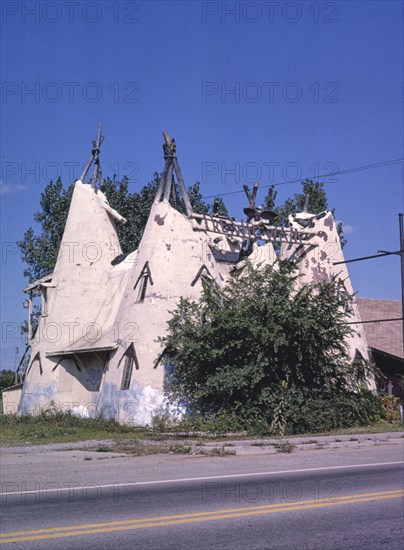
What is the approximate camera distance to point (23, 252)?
1818 inches

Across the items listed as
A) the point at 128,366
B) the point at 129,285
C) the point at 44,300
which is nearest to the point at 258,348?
the point at 128,366

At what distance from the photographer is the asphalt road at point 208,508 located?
734cm

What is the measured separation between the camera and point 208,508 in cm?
891

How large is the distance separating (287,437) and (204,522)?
40.5 ft

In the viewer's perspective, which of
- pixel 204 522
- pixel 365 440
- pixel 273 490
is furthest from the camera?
pixel 365 440

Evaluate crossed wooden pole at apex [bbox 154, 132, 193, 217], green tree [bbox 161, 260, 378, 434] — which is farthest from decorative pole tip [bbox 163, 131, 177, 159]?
green tree [bbox 161, 260, 378, 434]

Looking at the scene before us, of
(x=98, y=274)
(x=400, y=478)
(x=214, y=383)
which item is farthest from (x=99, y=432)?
(x=400, y=478)

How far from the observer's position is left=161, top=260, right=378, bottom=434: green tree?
21.4 metres

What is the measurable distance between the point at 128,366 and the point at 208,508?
615 inches

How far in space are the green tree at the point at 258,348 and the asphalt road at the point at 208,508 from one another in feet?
25.7

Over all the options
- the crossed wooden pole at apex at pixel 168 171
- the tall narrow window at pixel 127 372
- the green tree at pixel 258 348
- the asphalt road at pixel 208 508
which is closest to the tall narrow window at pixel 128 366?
the tall narrow window at pixel 127 372

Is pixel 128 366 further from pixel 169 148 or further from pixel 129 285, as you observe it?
pixel 169 148

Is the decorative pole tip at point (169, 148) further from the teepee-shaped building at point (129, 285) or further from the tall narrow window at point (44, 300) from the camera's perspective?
the tall narrow window at point (44, 300)

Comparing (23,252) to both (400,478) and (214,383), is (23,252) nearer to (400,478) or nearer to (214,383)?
(214,383)
